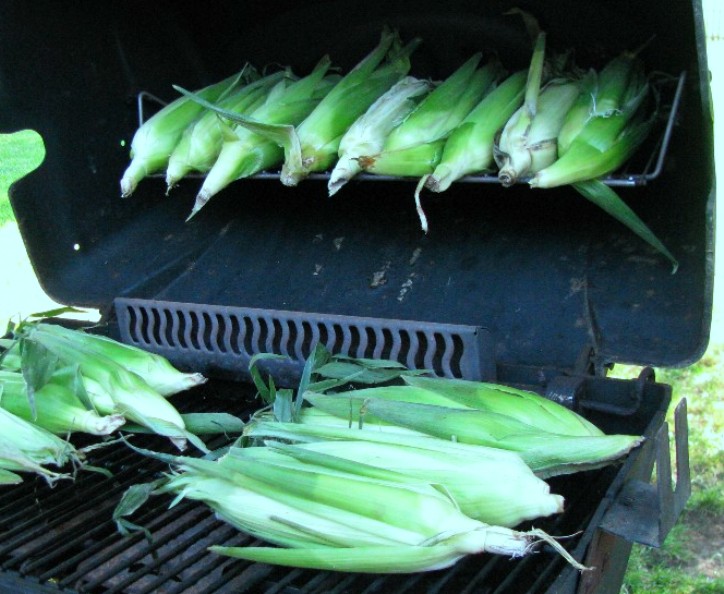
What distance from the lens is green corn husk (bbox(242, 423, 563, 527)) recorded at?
1.18 metres

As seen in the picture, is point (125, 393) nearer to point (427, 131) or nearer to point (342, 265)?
point (342, 265)

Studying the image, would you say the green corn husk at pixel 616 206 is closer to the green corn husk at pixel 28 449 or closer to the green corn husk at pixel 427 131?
the green corn husk at pixel 427 131

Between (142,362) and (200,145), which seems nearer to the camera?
(142,362)

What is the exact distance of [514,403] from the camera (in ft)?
4.70

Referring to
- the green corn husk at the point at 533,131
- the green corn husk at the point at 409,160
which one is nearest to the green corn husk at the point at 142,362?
the green corn husk at the point at 409,160

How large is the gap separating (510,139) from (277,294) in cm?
68

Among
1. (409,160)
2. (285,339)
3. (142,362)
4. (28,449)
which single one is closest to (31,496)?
(28,449)

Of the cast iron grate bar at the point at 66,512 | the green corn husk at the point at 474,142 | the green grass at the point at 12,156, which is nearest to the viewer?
the cast iron grate bar at the point at 66,512

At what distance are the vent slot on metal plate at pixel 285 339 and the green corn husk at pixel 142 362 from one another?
0.32ft

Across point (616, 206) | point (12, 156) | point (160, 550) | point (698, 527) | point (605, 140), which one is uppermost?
point (605, 140)

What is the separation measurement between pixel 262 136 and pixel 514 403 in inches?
33.8

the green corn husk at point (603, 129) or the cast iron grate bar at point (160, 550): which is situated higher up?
the green corn husk at point (603, 129)

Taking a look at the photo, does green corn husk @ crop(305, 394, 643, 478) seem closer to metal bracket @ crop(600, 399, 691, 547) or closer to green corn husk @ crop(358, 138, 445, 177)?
metal bracket @ crop(600, 399, 691, 547)

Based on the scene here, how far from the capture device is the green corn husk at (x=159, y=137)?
83.7 inches
